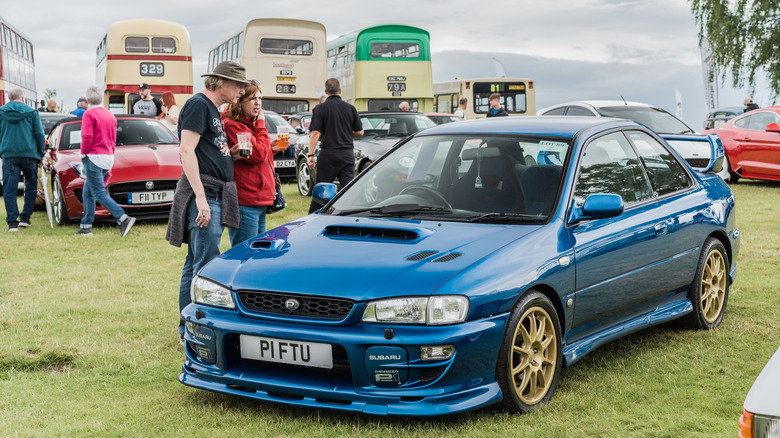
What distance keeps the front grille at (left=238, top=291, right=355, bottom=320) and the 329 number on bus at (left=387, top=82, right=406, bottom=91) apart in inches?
814

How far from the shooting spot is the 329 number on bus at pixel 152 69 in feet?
78.7

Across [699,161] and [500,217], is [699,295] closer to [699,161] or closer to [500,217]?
[500,217]

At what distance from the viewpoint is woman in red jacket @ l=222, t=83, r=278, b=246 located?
6109 millimetres

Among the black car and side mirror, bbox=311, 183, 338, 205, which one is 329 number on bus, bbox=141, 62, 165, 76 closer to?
the black car

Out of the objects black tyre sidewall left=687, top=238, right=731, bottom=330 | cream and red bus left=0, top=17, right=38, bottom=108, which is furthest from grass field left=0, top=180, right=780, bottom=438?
cream and red bus left=0, top=17, right=38, bottom=108

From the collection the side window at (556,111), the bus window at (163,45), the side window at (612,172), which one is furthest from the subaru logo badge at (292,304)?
the bus window at (163,45)

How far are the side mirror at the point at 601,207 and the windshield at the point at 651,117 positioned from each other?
10945mm

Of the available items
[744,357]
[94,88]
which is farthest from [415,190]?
[94,88]

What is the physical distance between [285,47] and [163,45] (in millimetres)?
3167

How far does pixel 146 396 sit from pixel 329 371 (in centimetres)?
119

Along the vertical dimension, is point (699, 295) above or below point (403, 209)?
below

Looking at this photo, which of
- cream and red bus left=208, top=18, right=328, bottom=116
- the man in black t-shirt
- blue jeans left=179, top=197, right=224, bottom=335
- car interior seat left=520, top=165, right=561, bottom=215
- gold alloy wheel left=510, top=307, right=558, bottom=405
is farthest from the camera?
cream and red bus left=208, top=18, right=328, bottom=116

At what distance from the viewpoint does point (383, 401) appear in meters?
4.11

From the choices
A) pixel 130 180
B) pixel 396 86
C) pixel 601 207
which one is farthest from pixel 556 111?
pixel 601 207
